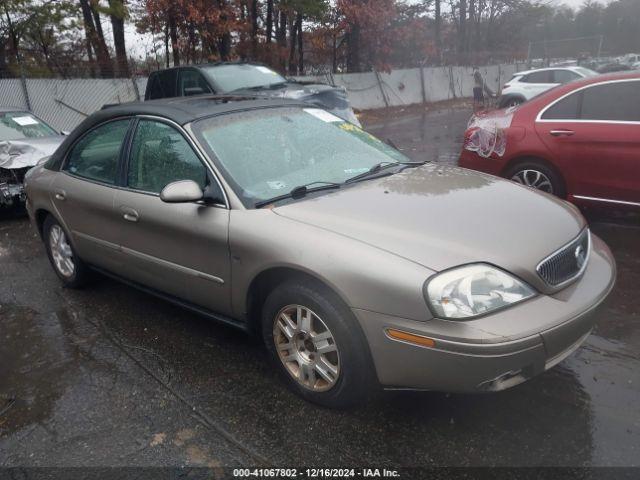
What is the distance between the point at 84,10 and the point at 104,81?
694cm

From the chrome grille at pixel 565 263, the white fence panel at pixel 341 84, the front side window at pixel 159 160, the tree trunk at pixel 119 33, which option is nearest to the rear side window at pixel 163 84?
the white fence panel at pixel 341 84

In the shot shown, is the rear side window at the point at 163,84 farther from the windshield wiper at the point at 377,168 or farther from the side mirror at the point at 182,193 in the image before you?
the side mirror at the point at 182,193

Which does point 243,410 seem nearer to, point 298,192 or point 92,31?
point 298,192

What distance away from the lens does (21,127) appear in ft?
27.3

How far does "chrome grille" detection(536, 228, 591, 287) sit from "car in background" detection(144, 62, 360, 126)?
6114 millimetres

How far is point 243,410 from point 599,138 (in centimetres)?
413

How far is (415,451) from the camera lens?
8.31 ft

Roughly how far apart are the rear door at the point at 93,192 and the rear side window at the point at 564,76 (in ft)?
47.8

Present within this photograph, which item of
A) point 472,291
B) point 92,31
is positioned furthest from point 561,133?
point 92,31

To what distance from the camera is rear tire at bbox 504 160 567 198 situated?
5375 millimetres

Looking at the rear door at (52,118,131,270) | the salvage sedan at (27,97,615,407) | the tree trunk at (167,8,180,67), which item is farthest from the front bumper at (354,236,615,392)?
the tree trunk at (167,8,180,67)

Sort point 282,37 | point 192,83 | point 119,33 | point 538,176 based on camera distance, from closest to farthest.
Result: point 538,176
point 192,83
point 119,33
point 282,37

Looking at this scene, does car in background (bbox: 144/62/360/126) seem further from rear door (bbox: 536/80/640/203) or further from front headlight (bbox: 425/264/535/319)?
front headlight (bbox: 425/264/535/319)

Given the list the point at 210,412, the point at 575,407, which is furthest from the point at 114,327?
the point at 575,407
